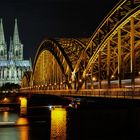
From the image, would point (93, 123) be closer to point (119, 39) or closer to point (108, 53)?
point (108, 53)

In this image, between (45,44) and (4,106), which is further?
(4,106)

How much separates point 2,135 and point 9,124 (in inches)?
646

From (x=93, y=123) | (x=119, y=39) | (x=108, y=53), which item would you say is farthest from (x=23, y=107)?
(x=119, y=39)

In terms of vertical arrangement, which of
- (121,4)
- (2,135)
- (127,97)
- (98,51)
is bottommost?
(2,135)

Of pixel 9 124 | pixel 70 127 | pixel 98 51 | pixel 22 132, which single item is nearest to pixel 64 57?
pixel 9 124

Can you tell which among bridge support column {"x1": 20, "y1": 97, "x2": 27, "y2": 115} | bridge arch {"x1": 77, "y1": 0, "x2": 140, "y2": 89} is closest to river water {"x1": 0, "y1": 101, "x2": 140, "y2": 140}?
bridge arch {"x1": 77, "y1": 0, "x2": 140, "y2": 89}

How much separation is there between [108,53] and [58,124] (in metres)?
11.3

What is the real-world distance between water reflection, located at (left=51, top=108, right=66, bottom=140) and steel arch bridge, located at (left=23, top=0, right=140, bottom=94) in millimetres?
7129

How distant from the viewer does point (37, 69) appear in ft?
511

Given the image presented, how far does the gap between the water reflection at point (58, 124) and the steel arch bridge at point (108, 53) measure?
7.13 meters

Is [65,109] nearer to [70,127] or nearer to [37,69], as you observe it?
[70,127]

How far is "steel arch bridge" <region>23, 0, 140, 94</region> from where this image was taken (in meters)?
55.5

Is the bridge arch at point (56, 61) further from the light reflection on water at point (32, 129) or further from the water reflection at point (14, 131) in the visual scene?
the water reflection at point (14, 131)

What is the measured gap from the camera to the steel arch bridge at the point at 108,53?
55.5 metres
